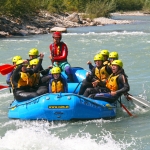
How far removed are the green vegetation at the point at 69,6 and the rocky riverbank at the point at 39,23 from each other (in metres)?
0.63

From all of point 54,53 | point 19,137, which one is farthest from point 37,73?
point 19,137

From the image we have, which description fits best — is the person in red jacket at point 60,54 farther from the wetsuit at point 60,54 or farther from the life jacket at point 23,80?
the life jacket at point 23,80

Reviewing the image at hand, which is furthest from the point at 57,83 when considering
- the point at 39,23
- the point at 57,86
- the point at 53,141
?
the point at 39,23

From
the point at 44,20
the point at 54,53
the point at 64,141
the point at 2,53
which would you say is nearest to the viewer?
the point at 64,141

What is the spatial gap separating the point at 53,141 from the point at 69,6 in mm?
39773

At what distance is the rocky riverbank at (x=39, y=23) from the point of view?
83.7 feet

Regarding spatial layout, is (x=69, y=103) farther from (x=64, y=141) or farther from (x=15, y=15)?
(x=15, y=15)

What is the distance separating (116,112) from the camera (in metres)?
7.39

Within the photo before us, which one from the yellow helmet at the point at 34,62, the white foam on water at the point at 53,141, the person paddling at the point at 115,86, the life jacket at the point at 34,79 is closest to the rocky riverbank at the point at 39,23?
the yellow helmet at the point at 34,62

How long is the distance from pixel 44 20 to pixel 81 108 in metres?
26.1

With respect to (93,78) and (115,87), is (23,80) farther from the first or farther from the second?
(115,87)

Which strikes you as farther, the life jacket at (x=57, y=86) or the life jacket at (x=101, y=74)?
the life jacket at (x=101, y=74)

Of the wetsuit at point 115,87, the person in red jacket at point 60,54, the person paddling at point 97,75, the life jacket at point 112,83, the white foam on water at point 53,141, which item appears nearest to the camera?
the white foam on water at point 53,141

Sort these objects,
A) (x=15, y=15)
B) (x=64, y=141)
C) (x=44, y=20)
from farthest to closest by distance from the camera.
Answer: (x=44, y=20) → (x=15, y=15) → (x=64, y=141)
